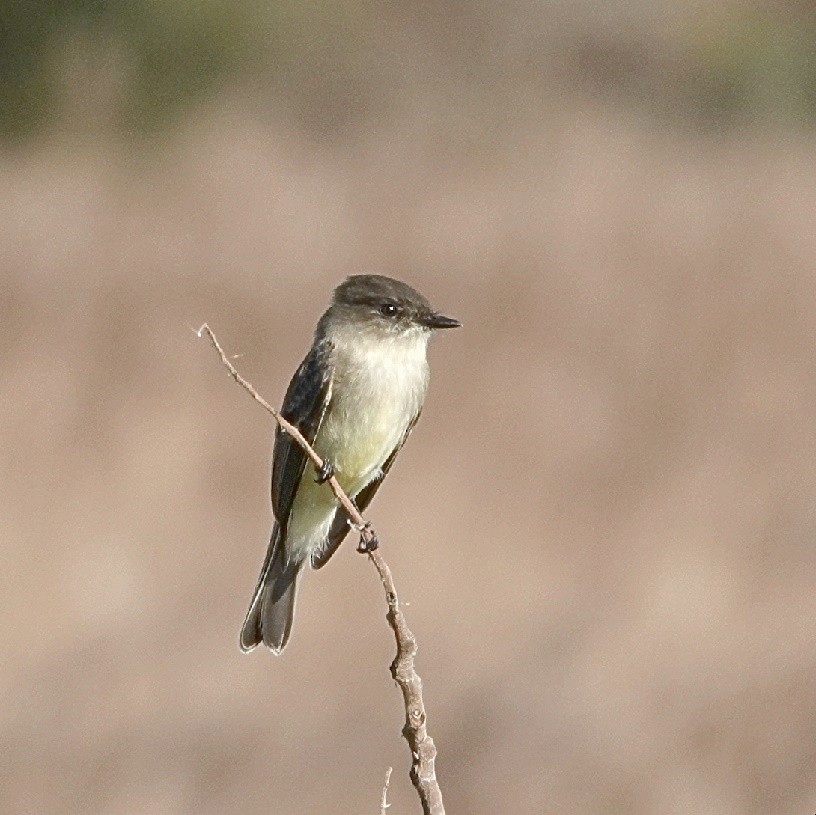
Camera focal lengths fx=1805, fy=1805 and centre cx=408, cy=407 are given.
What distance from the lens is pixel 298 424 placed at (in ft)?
17.3

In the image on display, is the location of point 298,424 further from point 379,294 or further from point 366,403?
point 379,294

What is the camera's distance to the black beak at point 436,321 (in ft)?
16.9

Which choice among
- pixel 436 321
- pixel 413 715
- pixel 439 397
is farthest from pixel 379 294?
pixel 439 397

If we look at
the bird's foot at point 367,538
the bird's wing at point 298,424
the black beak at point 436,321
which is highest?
the black beak at point 436,321

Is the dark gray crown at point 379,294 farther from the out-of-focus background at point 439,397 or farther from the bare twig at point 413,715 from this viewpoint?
the out-of-focus background at point 439,397

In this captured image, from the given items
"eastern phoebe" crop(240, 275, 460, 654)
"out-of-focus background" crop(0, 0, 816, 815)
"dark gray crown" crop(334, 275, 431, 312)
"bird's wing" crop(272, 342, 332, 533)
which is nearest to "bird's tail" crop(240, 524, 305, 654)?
"eastern phoebe" crop(240, 275, 460, 654)

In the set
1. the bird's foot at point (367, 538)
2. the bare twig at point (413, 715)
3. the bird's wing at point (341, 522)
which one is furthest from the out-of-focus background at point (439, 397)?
the bare twig at point (413, 715)

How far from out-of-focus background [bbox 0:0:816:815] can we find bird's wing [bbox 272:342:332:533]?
10.9ft

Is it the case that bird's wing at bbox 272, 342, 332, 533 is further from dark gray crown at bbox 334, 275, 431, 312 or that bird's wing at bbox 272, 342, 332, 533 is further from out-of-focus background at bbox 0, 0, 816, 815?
out-of-focus background at bbox 0, 0, 816, 815

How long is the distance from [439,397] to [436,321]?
25.4ft

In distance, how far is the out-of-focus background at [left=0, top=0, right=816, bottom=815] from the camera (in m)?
9.80

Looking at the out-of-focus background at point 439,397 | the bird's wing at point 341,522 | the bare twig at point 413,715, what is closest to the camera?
the bare twig at point 413,715

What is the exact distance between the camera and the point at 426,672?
10852 mm

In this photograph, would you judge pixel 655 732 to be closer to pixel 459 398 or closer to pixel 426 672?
pixel 426 672
